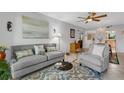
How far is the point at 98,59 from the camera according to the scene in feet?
11.0

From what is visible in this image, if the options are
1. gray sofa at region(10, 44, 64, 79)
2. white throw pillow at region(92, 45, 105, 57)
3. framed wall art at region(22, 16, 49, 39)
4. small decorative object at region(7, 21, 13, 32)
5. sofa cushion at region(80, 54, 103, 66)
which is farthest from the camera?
framed wall art at region(22, 16, 49, 39)

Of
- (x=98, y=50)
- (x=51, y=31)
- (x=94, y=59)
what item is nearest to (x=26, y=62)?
(x=94, y=59)

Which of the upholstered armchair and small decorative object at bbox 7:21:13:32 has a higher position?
small decorative object at bbox 7:21:13:32

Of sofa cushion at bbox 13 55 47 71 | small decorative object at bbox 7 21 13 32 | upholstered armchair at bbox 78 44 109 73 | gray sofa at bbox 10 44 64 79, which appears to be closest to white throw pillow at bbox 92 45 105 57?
upholstered armchair at bbox 78 44 109 73

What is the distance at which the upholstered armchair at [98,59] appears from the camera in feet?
10.9

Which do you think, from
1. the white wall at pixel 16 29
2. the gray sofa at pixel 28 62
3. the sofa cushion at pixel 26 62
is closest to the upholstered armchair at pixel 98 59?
the gray sofa at pixel 28 62

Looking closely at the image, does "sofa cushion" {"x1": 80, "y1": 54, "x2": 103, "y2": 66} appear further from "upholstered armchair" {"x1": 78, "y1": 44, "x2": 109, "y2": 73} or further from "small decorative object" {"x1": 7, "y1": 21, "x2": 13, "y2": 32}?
"small decorative object" {"x1": 7, "y1": 21, "x2": 13, "y2": 32}

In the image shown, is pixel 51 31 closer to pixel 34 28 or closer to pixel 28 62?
pixel 34 28

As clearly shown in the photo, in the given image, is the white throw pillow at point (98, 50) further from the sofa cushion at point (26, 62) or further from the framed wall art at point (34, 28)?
the framed wall art at point (34, 28)

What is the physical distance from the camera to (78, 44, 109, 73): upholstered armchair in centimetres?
332

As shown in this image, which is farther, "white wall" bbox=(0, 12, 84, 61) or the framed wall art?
the framed wall art

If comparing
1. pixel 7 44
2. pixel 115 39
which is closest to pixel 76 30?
pixel 115 39

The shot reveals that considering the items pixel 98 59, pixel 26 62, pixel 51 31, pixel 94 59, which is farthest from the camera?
pixel 51 31

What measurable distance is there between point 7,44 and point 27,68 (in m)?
1.09
